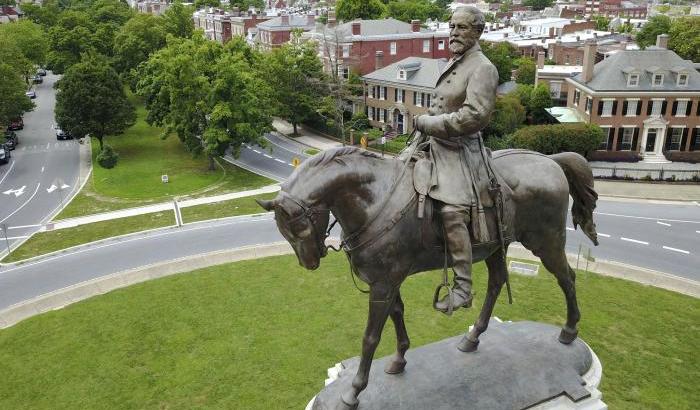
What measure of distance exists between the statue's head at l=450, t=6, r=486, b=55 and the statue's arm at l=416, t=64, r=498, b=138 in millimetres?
605

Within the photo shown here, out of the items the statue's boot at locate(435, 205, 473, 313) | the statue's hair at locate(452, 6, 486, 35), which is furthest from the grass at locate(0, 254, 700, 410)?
the statue's hair at locate(452, 6, 486, 35)

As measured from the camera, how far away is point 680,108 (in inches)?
1884

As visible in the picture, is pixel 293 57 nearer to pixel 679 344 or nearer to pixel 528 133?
pixel 528 133

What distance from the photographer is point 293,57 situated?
54.9 metres

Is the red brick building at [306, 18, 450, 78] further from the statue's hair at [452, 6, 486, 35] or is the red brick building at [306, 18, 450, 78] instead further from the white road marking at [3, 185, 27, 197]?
the statue's hair at [452, 6, 486, 35]

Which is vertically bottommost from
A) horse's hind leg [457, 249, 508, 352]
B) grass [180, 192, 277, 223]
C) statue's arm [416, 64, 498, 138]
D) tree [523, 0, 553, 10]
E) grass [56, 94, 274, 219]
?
grass [56, 94, 274, 219]

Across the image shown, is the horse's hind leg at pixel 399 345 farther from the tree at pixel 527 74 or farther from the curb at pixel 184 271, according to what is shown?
the tree at pixel 527 74

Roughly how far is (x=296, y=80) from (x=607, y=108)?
93.1 feet

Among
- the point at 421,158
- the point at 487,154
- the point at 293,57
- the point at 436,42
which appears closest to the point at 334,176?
the point at 421,158

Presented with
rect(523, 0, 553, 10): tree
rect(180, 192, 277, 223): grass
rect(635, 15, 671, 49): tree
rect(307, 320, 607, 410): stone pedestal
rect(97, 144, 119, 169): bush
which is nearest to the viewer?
rect(307, 320, 607, 410): stone pedestal

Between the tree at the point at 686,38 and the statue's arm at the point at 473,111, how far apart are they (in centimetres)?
7207

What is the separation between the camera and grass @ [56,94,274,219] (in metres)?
37.5

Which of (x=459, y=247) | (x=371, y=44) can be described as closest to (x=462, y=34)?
(x=459, y=247)

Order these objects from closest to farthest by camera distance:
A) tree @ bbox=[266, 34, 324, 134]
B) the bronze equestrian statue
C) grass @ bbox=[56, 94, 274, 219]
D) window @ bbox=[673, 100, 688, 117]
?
the bronze equestrian statue
grass @ bbox=[56, 94, 274, 219]
window @ bbox=[673, 100, 688, 117]
tree @ bbox=[266, 34, 324, 134]
